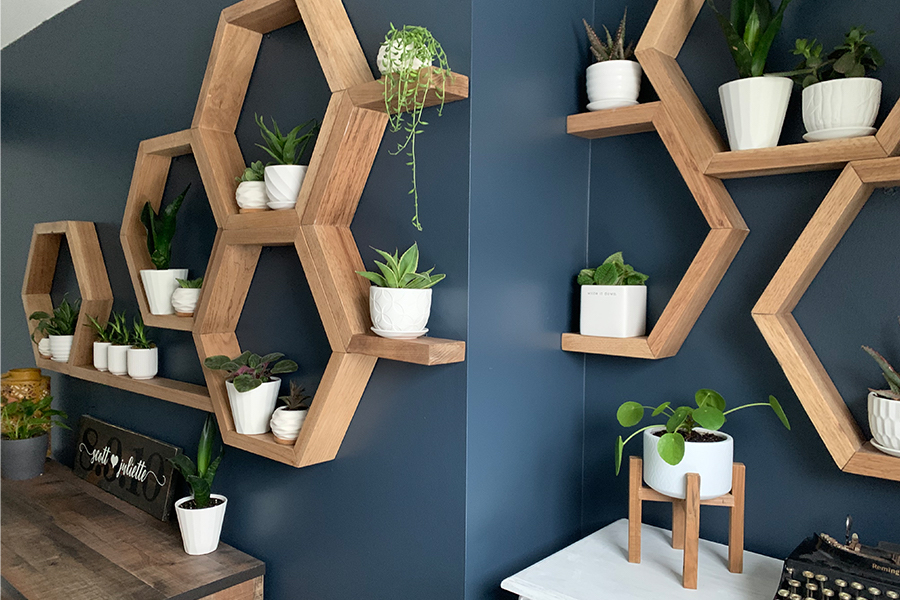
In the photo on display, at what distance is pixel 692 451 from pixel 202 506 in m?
1.21

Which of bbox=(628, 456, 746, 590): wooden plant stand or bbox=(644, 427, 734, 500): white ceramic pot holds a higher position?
bbox=(644, 427, 734, 500): white ceramic pot

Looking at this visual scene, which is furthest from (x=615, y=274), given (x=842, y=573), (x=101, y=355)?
(x=101, y=355)

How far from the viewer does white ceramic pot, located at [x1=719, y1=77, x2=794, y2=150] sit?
3.98ft

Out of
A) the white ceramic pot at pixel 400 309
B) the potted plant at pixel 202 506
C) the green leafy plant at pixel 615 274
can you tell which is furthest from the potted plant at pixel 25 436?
the green leafy plant at pixel 615 274

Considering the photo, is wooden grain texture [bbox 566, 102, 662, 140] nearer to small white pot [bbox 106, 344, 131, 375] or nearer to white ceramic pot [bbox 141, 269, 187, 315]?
white ceramic pot [bbox 141, 269, 187, 315]

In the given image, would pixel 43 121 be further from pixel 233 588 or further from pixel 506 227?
pixel 506 227

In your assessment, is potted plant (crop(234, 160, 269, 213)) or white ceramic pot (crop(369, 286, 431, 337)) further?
potted plant (crop(234, 160, 269, 213))

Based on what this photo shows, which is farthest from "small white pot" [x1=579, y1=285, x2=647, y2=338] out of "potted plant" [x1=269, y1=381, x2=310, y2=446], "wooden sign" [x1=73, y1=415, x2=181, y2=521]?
"wooden sign" [x1=73, y1=415, x2=181, y2=521]

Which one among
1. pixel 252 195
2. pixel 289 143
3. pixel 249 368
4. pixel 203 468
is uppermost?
pixel 289 143

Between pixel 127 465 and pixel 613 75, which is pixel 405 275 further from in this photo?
pixel 127 465

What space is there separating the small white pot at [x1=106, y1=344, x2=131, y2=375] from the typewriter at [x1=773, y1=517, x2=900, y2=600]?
1.88 metres

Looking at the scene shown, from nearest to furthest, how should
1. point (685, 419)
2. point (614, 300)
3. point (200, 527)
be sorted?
point (685, 419) → point (614, 300) → point (200, 527)

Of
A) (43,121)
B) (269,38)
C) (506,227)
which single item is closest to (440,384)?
(506,227)

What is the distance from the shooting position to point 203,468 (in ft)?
5.71
